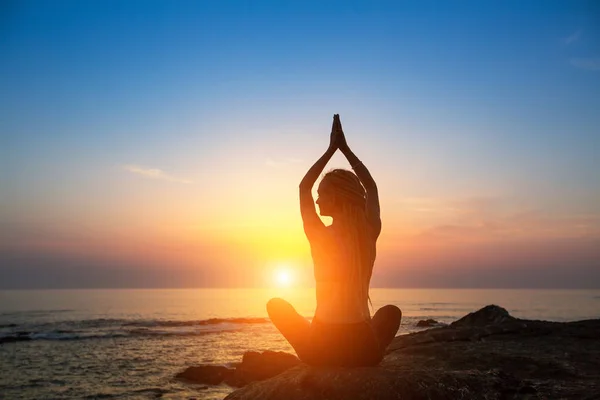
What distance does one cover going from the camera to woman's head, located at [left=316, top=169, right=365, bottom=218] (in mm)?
5445

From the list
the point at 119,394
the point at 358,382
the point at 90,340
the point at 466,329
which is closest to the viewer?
the point at 358,382

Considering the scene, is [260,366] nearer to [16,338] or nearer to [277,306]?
[277,306]

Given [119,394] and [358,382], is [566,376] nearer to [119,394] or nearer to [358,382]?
[358,382]

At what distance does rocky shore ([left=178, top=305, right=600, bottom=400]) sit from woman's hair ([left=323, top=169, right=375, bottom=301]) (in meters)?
1.06

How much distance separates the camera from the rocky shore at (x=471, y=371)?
5.25 m

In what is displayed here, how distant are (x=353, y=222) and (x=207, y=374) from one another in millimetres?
14301

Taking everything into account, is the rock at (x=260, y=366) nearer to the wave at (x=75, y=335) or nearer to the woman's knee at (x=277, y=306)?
the woman's knee at (x=277, y=306)

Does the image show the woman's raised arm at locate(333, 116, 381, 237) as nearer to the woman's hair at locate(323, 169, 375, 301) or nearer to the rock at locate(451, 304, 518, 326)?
the woman's hair at locate(323, 169, 375, 301)

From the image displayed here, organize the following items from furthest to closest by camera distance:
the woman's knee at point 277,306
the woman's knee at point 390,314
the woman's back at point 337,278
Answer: the woman's knee at point 390,314
the woman's knee at point 277,306
the woman's back at point 337,278

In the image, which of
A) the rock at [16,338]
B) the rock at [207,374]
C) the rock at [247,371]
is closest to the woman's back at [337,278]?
the rock at [247,371]

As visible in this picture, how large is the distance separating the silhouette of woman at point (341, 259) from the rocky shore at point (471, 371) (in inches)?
11.3

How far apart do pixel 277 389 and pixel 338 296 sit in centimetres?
139

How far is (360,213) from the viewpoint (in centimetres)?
554

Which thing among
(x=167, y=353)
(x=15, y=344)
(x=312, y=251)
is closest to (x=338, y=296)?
(x=312, y=251)
